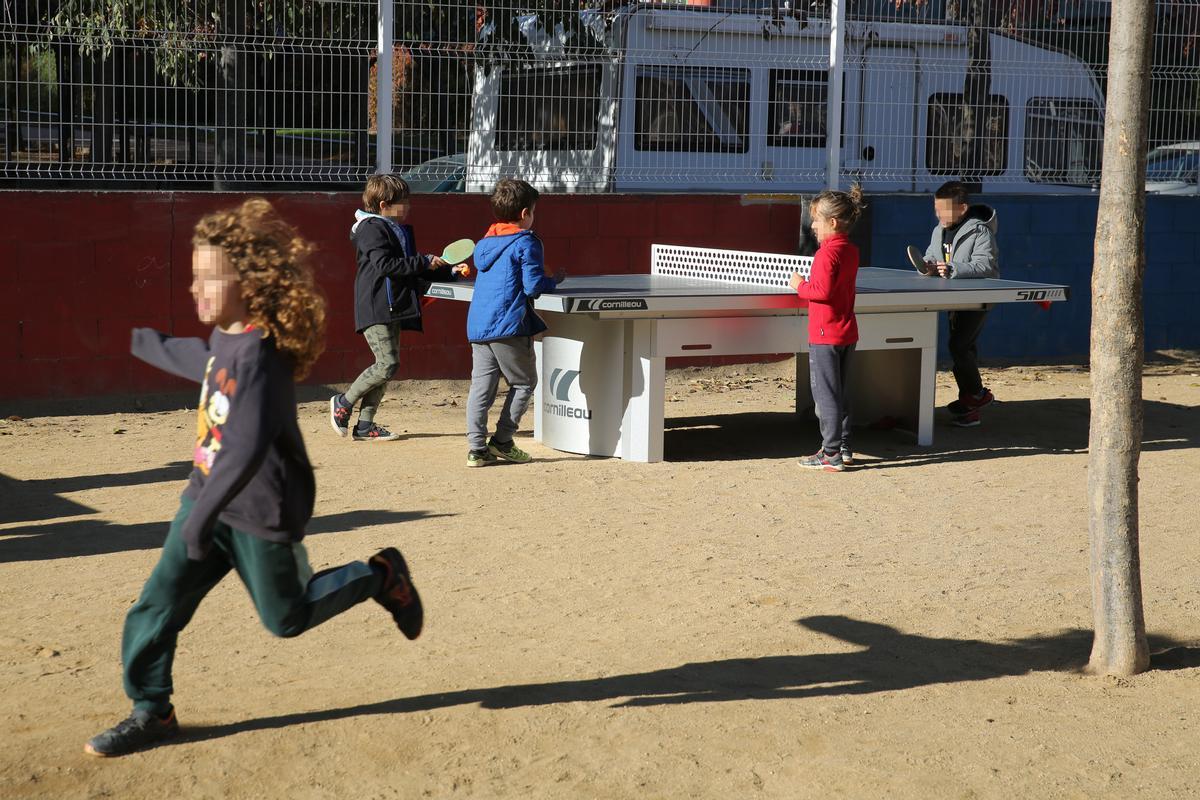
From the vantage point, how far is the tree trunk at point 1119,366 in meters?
4.80

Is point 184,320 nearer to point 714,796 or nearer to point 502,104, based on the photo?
point 502,104

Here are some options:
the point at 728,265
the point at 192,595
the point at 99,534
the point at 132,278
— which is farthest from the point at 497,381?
the point at 192,595

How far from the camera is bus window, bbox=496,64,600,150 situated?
1148 cm

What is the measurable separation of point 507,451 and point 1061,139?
7351 millimetres

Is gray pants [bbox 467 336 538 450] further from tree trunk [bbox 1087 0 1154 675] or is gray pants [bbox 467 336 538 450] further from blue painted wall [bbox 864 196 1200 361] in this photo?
blue painted wall [bbox 864 196 1200 361]

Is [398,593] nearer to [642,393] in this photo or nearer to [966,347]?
[642,393]

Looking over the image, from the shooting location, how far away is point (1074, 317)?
44.5 ft

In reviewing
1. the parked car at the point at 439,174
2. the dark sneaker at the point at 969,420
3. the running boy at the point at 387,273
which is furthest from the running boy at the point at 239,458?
the parked car at the point at 439,174

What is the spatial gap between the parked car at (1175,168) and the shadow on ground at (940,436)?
382 cm

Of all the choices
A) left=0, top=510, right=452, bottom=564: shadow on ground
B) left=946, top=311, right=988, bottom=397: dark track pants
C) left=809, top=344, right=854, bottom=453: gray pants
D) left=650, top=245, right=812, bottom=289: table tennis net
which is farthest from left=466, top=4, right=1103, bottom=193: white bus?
left=0, top=510, right=452, bottom=564: shadow on ground

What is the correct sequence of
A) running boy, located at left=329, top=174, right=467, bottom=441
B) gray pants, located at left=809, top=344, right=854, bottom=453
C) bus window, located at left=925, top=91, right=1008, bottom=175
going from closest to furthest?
gray pants, located at left=809, top=344, right=854, bottom=453
running boy, located at left=329, top=174, right=467, bottom=441
bus window, located at left=925, top=91, right=1008, bottom=175

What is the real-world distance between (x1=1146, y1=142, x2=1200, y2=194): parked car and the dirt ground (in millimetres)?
5846

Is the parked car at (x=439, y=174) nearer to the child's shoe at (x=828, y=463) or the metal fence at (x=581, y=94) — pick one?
the metal fence at (x=581, y=94)

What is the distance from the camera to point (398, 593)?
443cm
